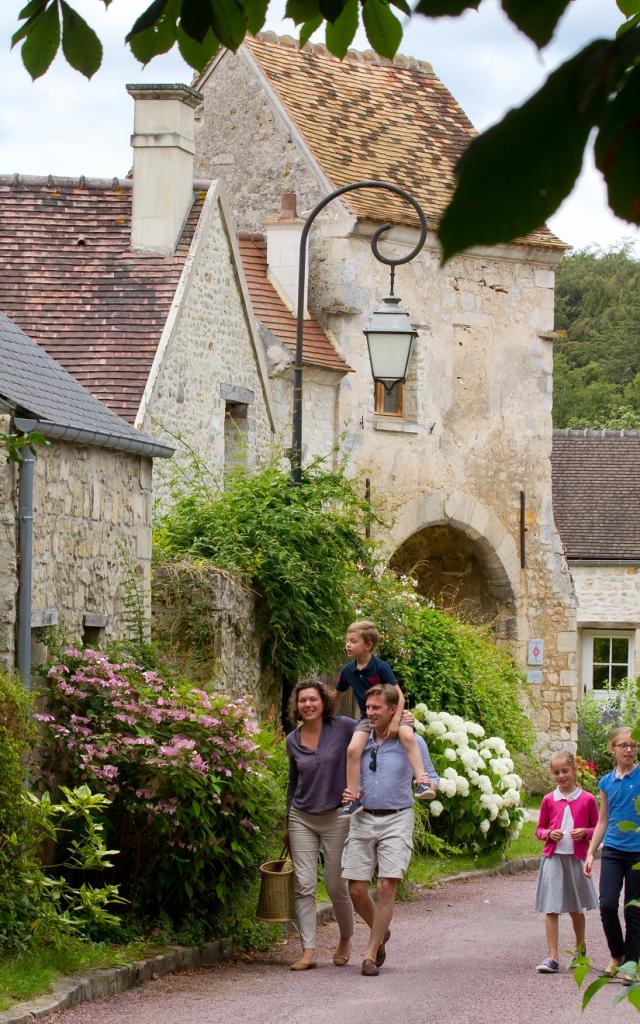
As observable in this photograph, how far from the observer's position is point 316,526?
13.2 meters

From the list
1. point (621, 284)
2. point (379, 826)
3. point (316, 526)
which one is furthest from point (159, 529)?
point (621, 284)

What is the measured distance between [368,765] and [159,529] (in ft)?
14.9

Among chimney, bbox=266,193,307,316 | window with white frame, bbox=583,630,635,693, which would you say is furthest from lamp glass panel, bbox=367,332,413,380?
window with white frame, bbox=583,630,635,693

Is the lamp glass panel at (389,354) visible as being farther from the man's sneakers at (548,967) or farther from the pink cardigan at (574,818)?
the man's sneakers at (548,967)

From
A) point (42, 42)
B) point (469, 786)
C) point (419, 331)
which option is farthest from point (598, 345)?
point (42, 42)

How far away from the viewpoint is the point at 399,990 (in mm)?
8117

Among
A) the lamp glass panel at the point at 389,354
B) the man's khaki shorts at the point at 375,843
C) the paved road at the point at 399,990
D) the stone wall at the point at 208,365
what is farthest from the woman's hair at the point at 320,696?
the stone wall at the point at 208,365

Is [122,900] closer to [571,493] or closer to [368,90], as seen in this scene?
[368,90]

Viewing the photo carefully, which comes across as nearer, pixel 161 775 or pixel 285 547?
pixel 161 775

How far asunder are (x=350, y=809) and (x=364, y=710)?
542mm

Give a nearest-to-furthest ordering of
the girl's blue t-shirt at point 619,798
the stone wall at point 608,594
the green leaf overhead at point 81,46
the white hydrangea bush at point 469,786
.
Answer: the green leaf overhead at point 81,46 → the girl's blue t-shirt at point 619,798 → the white hydrangea bush at point 469,786 → the stone wall at point 608,594

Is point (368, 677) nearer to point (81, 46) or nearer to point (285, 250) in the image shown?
point (81, 46)

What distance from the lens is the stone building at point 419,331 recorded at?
2006 cm

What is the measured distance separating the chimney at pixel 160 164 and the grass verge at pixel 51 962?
30.5 ft
